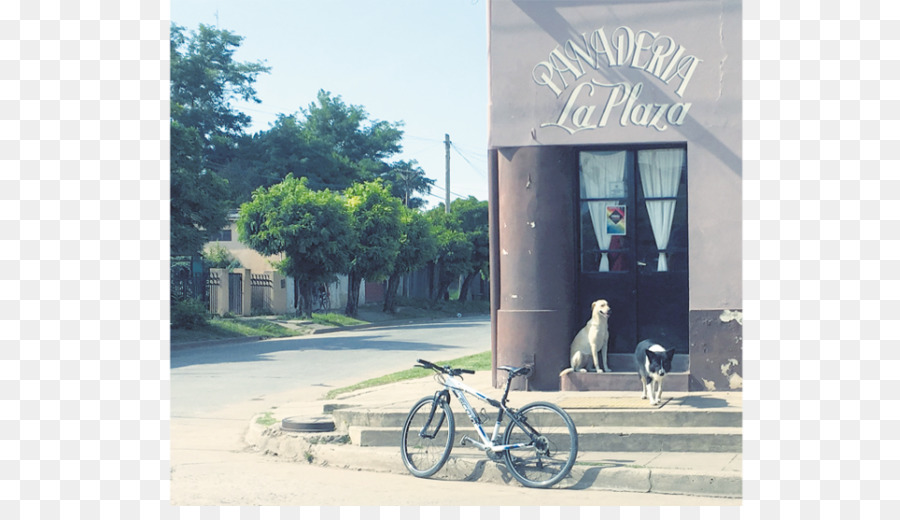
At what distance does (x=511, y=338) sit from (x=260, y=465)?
3.37 meters

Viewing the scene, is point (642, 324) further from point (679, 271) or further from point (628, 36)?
point (628, 36)

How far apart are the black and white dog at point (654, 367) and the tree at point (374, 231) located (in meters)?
27.4

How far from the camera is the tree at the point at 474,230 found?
51.7 m

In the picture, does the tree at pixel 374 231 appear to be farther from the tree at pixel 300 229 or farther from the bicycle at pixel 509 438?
the bicycle at pixel 509 438

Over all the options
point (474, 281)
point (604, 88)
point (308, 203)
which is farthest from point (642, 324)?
point (474, 281)

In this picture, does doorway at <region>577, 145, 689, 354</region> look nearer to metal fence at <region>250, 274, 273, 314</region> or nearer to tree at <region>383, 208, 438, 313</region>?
metal fence at <region>250, 274, 273, 314</region>

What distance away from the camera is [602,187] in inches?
472

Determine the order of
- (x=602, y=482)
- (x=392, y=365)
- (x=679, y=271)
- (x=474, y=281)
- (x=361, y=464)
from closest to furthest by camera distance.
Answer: (x=602, y=482)
(x=361, y=464)
(x=679, y=271)
(x=392, y=365)
(x=474, y=281)

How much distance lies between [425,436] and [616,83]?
15.4 feet

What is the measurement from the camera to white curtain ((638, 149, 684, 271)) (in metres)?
11.8

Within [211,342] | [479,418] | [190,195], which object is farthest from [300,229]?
[479,418]

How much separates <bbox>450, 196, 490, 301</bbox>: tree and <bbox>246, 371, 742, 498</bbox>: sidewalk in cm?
3983

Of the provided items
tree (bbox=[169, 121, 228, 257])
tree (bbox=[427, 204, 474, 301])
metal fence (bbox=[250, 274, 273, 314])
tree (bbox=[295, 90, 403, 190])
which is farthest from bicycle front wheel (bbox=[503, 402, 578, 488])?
tree (bbox=[295, 90, 403, 190])

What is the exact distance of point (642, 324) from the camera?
12008 millimetres
